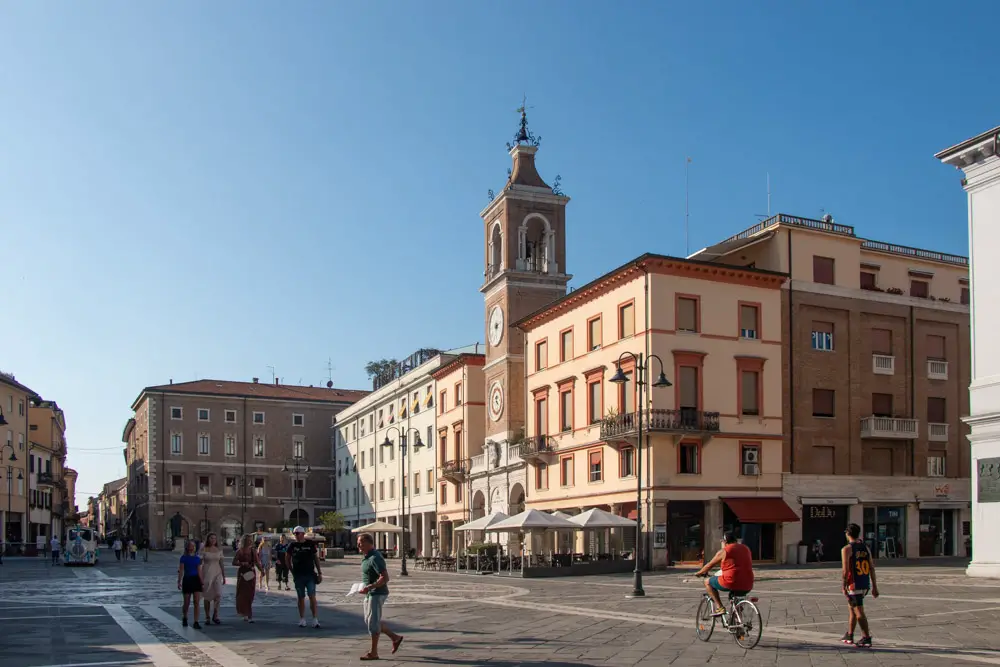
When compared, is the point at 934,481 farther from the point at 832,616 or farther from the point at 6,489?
the point at 6,489

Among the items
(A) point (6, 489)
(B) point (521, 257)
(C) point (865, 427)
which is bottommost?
(A) point (6, 489)

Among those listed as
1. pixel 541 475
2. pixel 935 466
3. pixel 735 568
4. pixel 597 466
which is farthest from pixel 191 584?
pixel 935 466

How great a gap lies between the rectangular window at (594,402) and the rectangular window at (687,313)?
5.11 m

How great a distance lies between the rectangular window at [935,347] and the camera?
5100 centimetres

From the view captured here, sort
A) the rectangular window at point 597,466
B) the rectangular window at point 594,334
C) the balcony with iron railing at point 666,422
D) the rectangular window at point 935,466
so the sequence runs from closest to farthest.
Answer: the balcony with iron railing at point 666,422 < the rectangular window at point 597,466 < the rectangular window at point 594,334 < the rectangular window at point 935,466

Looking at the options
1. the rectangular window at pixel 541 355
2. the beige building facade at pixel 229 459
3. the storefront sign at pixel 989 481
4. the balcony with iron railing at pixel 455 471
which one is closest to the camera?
the storefront sign at pixel 989 481

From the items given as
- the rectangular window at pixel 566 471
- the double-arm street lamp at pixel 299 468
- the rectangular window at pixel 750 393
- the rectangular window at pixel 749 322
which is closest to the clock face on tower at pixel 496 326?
the rectangular window at pixel 566 471

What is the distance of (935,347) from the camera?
51.2 meters

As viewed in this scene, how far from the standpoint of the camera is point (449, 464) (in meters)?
67.1

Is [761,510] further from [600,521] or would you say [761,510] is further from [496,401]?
[496,401]

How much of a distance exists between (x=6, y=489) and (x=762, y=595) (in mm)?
70741

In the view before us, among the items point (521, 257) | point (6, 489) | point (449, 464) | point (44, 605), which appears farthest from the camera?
point (6, 489)

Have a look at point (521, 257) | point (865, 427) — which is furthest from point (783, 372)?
point (521, 257)

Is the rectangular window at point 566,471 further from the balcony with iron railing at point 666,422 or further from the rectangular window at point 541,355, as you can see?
the balcony with iron railing at point 666,422
